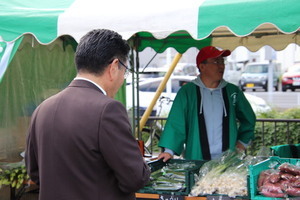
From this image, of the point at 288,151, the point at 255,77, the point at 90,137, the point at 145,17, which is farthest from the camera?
the point at 255,77

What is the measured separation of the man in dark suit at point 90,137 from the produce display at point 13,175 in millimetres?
2227

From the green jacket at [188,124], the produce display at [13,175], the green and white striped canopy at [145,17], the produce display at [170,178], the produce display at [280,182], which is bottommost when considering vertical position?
the produce display at [13,175]

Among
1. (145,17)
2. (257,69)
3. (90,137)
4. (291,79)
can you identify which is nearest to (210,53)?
(145,17)

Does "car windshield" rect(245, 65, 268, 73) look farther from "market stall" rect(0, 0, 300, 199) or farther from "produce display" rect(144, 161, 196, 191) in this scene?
"produce display" rect(144, 161, 196, 191)

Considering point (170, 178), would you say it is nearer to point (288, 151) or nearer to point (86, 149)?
point (86, 149)

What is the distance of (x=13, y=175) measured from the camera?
4.14 meters

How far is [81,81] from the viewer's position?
2.02m

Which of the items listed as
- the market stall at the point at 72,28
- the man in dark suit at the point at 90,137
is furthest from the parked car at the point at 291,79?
the man in dark suit at the point at 90,137

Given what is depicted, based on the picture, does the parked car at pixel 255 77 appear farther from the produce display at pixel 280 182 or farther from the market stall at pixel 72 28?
the produce display at pixel 280 182

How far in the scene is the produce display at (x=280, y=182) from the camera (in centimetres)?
284

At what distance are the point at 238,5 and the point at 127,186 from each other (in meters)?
1.70

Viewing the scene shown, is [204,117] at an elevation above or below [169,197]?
above

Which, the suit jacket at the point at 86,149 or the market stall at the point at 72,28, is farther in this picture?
the market stall at the point at 72,28

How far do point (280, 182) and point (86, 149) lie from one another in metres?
1.59
